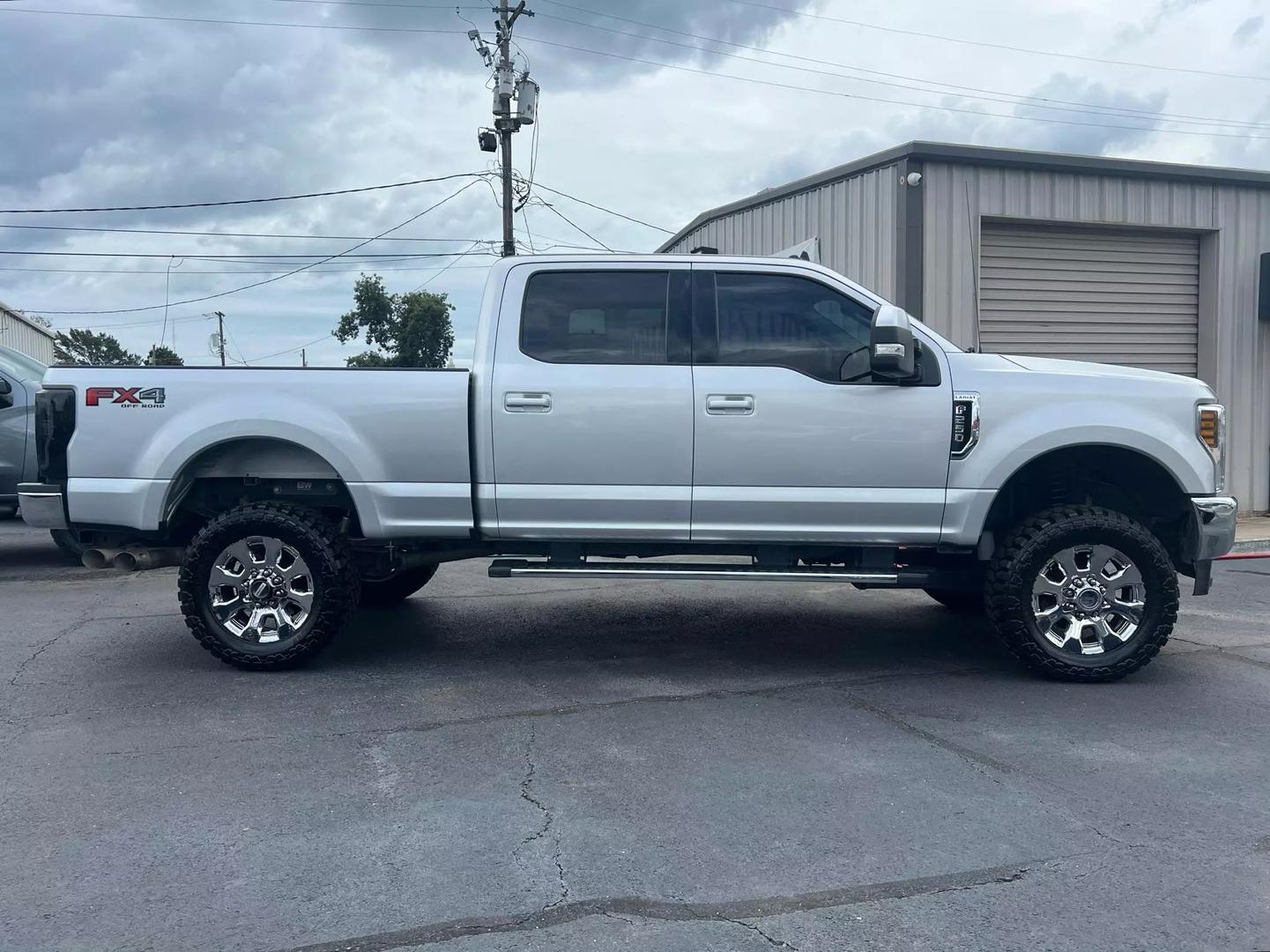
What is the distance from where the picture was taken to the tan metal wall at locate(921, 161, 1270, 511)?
12008mm

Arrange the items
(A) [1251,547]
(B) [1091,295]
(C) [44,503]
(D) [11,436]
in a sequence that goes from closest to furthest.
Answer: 1. (C) [44,503]
2. (D) [11,436]
3. (A) [1251,547]
4. (B) [1091,295]

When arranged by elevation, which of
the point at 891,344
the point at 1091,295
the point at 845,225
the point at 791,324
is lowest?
the point at 891,344

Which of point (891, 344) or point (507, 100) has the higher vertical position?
point (507, 100)

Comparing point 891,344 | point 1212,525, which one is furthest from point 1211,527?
point 891,344

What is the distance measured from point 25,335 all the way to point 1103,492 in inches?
1625

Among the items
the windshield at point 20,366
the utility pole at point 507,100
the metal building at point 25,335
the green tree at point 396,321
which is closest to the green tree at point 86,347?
the metal building at point 25,335

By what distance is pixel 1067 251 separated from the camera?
12930mm

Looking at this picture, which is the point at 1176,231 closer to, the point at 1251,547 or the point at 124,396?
the point at 1251,547

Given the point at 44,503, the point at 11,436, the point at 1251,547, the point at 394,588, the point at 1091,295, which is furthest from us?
the point at 1091,295

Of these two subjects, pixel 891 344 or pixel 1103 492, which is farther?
pixel 1103 492

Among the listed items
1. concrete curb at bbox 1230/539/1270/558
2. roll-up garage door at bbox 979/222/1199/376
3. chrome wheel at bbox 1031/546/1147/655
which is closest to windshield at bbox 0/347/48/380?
chrome wheel at bbox 1031/546/1147/655

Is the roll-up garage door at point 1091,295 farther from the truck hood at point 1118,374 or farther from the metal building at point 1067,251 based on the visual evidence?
the truck hood at point 1118,374

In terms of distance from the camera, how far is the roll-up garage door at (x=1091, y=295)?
12.7m

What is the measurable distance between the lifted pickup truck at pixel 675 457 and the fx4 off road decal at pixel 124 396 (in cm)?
1
